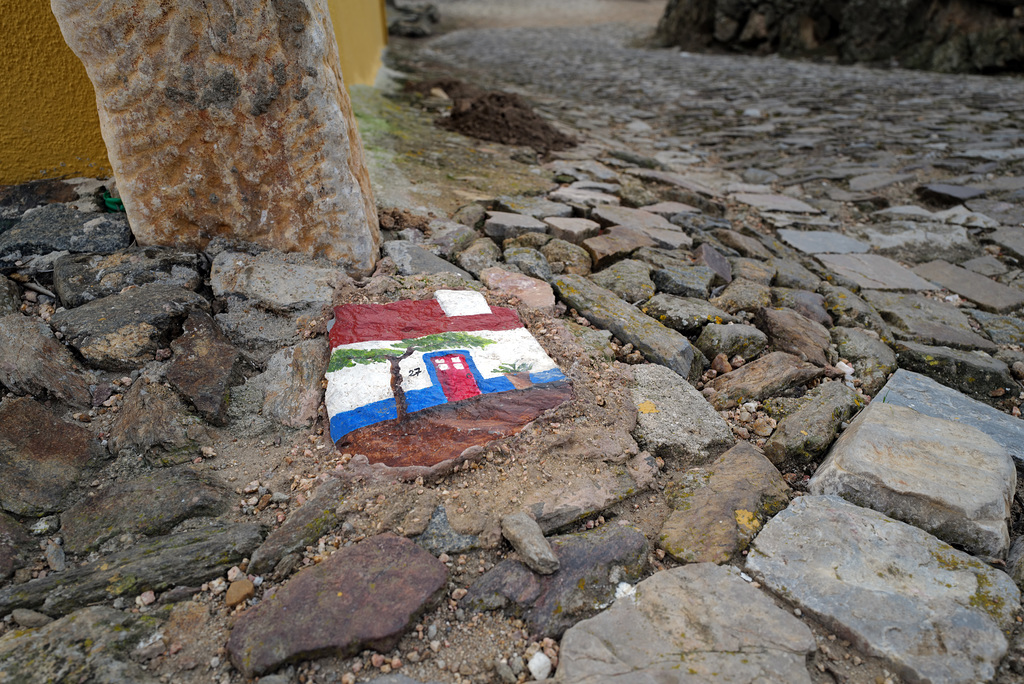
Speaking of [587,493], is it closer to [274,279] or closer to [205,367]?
[205,367]

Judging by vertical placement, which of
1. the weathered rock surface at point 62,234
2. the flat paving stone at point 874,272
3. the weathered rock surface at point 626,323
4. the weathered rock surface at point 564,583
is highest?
the weathered rock surface at point 62,234

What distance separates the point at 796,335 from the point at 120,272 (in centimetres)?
249

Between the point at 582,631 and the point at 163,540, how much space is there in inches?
37.6

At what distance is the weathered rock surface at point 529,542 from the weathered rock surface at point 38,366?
125 cm

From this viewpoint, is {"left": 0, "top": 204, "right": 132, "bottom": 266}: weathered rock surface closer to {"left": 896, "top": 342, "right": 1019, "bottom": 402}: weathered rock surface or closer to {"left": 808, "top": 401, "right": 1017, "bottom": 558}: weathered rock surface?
{"left": 808, "top": 401, "right": 1017, "bottom": 558}: weathered rock surface

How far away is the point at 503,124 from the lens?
4.91 meters

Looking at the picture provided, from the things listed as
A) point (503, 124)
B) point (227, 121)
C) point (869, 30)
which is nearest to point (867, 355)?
→ point (227, 121)

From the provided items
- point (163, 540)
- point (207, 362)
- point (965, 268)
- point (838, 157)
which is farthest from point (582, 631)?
point (838, 157)

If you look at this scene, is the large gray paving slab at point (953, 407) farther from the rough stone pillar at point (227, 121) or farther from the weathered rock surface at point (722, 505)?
the rough stone pillar at point (227, 121)

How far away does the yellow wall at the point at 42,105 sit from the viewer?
85.8 inches

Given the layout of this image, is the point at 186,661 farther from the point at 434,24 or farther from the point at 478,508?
the point at 434,24

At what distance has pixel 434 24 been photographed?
15.2 metres

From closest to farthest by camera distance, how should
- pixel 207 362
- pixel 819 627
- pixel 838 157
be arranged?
1. pixel 819 627
2. pixel 207 362
3. pixel 838 157

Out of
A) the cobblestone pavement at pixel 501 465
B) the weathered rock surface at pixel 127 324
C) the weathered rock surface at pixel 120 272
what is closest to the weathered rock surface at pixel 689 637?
the cobblestone pavement at pixel 501 465
